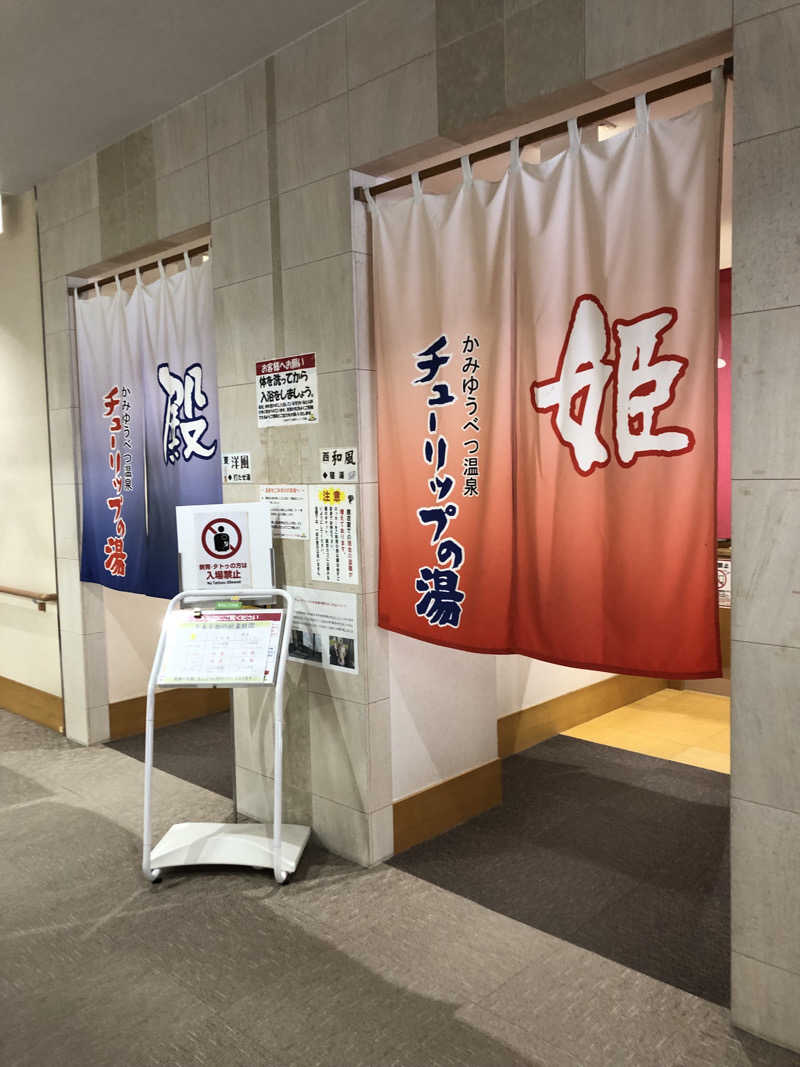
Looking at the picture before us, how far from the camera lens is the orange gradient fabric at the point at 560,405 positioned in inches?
95.0

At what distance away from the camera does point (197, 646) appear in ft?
10.9

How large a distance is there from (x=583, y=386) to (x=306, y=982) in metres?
1.99

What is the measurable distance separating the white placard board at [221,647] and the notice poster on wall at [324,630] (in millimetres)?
157

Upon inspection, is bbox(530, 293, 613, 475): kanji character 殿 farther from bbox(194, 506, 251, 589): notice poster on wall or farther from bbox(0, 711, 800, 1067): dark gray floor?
bbox(0, 711, 800, 1067): dark gray floor

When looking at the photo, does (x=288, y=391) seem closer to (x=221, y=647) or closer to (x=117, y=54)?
(x=221, y=647)

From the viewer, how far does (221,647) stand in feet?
10.8

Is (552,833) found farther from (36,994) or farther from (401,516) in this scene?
(36,994)

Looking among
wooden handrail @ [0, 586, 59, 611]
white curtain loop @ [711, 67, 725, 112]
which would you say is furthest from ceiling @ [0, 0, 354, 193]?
wooden handrail @ [0, 586, 59, 611]

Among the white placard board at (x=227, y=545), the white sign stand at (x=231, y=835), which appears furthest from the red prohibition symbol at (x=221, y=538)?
the white sign stand at (x=231, y=835)

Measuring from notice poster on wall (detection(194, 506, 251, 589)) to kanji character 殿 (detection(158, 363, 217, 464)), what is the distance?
1.99 feet

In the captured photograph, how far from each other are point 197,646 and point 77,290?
2445 millimetres

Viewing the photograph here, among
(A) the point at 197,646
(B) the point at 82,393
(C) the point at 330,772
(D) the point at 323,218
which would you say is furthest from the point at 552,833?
(B) the point at 82,393

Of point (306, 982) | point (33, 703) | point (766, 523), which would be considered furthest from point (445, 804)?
point (33, 703)

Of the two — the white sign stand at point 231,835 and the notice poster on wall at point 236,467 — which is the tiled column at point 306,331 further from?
the white sign stand at point 231,835
